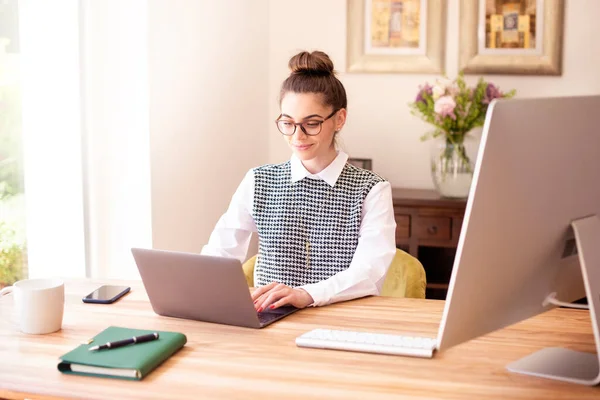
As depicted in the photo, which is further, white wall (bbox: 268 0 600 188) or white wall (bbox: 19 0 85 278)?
white wall (bbox: 268 0 600 188)

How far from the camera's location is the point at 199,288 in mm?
1730

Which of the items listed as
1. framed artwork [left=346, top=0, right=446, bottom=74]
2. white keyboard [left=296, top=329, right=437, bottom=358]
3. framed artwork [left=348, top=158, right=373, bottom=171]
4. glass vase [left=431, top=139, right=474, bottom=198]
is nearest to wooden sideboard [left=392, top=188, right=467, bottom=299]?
glass vase [left=431, top=139, right=474, bottom=198]

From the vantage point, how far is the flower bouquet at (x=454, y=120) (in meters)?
3.63

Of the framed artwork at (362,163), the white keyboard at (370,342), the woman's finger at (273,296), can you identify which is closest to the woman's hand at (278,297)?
the woman's finger at (273,296)

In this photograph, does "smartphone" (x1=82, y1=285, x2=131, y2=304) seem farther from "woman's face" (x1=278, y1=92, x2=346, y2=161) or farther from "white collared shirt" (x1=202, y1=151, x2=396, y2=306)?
"woman's face" (x1=278, y1=92, x2=346, y2=161)

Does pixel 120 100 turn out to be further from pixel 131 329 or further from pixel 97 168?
pixel 131 329

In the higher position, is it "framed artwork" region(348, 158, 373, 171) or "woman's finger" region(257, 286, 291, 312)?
"framed artwork" region(348, 158, 373, 171)

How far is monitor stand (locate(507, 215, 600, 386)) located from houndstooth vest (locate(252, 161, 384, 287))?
861mm

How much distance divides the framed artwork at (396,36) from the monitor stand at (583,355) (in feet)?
8.45

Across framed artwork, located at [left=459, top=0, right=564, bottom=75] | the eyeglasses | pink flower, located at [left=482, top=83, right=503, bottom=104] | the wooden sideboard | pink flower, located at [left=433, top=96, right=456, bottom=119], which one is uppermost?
framed artwork, located at [left=459, top=0, right=564, bottom=75]

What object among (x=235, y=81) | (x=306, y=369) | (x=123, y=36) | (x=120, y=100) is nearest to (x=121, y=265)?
(x=120, y=100)

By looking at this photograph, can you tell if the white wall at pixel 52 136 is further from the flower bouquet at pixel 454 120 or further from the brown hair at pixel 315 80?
the flower bouquet at pixel 454 120

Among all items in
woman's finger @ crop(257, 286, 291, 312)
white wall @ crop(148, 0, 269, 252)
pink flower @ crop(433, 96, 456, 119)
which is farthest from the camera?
pink flower @ crop(433, 96, 456, 119)

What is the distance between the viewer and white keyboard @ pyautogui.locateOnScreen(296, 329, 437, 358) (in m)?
1.56
